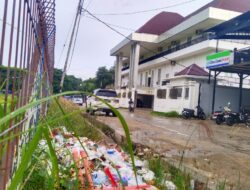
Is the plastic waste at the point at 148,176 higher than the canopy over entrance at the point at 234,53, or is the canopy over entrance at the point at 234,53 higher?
the canopy over entrance at the point at 234,53

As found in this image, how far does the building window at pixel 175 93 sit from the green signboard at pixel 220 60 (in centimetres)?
402

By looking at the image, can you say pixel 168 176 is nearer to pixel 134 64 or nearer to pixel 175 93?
pixel 175 93

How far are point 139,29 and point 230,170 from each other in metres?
42.7

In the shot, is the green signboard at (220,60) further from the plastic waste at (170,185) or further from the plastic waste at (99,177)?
the plastic waste at (99,177)

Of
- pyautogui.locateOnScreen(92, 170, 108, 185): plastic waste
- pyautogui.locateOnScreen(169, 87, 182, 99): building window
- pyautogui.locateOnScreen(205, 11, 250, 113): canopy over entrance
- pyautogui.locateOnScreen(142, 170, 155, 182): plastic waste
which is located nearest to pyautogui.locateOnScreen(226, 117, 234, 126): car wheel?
pyautogui.locateOnScreen(205, 11, 250, 113): canopy over entrance

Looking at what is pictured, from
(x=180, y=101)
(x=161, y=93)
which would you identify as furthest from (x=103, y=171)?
(x=161, y=93)

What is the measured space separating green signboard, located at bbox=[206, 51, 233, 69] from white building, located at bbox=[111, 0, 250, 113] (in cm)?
194

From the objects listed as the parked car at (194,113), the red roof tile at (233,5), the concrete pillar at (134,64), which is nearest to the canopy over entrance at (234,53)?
the parked car at (194,113)

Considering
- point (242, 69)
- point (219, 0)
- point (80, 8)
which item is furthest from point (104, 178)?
point (219, 0)

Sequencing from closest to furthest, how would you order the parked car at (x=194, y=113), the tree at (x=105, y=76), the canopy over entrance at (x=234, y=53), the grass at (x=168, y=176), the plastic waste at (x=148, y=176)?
the grass at (x=168, y=176)
the plastic waste at (x=148, y=176)
the canopy over entrance at (x=234, y=53)
the parked car at (x=194, y=113)
the tree at (x=105, y=76)

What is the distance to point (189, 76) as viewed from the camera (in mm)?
26609

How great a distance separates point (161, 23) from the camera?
46.9m

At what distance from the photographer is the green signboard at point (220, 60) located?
2058 centimetres

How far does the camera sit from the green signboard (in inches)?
810
